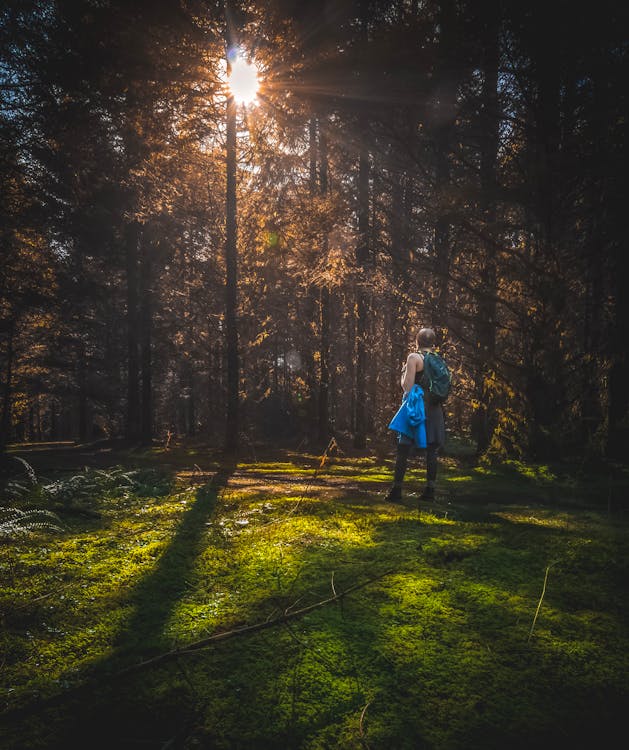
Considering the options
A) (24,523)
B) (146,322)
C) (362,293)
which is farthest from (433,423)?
(146,322)

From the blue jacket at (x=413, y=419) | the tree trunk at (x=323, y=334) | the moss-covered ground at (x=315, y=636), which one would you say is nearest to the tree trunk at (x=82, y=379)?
the tree trunk at (x=323, y=334)

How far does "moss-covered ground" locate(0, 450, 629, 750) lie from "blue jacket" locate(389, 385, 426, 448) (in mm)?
1689

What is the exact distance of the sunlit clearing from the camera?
10945 mm

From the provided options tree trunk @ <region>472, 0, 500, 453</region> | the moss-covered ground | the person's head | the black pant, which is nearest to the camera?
the moss-covered ground

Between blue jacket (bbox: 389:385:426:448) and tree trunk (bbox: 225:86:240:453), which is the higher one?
tree trunk (bbox: 225:86:240:453)

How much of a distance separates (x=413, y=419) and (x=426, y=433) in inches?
13.5

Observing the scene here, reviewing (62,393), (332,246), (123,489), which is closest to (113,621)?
(123,489)

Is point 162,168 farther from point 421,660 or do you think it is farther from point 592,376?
point 421,660

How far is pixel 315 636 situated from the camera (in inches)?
78.8

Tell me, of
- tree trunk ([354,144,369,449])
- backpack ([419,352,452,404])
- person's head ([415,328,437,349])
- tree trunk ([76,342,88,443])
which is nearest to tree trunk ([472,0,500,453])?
person's head ([415,328,437,349])

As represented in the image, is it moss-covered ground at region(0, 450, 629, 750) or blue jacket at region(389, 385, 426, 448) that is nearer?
moss-covered ground at region(0, 450, 629, 750)

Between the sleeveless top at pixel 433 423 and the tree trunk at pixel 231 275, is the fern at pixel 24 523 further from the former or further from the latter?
the tree trunk at pixel 231 275

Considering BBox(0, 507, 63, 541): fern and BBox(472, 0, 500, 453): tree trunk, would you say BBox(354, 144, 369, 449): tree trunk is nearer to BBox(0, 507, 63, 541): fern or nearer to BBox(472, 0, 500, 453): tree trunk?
BBox(472, 0, 500, 453): tree trunk

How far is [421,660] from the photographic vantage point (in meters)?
1.83
